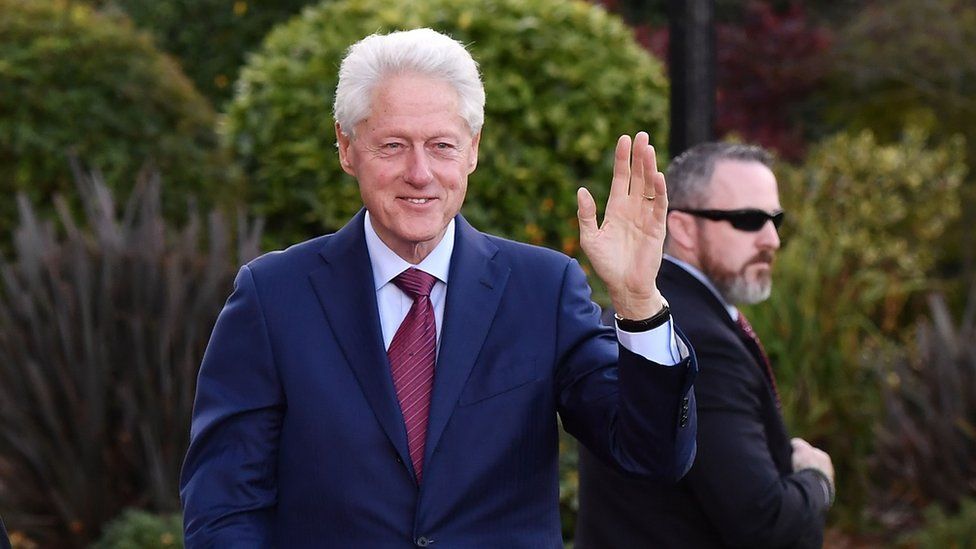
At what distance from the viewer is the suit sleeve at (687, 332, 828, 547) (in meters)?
3.38

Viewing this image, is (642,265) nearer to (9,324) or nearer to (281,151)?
(9,324)

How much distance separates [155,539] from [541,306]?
9.50 ft

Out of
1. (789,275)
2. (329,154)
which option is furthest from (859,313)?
(329,154)

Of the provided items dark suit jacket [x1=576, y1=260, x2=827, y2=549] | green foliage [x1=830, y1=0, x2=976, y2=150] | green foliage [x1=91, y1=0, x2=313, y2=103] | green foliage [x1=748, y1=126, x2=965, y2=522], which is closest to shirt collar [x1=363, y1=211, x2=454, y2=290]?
dark suit jacket [x1=576, y1=260, x2=827, y2=549]

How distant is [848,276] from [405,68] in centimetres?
551

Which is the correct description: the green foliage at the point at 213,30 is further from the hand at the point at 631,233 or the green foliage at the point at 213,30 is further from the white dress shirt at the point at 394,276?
the hand at the point at 631,233

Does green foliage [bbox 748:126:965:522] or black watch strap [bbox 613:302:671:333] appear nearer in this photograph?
black watch strap [bbox 613:302:671:333]

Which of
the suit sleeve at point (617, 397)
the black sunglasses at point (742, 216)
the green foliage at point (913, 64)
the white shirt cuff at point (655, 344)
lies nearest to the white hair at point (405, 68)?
the suit sleeve at point (617, 397)

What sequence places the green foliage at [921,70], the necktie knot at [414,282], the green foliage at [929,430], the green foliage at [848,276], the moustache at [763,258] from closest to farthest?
the necktie knot at [414,282] → the moustache at [763,258] → the green foliage at [929,430] → the green foliage at [848,276] → the green foliage at [921,70]

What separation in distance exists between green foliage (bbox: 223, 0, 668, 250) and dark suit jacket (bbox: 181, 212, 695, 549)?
4.24 m

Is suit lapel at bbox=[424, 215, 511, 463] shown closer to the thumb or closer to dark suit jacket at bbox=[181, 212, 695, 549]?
dark suit jacket at bbox=[181, 212, 695, 549]

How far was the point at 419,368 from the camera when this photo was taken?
9.09ft

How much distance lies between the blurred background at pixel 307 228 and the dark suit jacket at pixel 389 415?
275cm

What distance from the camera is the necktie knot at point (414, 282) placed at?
2814 millimetres
